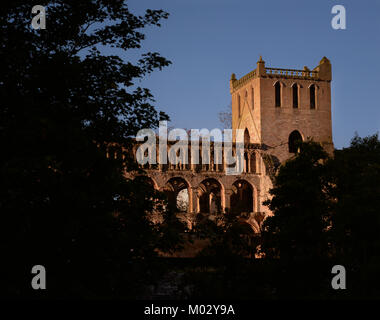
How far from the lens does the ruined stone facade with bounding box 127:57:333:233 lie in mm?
47906

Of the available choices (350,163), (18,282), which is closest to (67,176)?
(18,282)

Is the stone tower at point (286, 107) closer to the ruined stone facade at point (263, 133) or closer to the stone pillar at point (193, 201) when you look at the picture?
the ruined stone facade at point (263, 133)

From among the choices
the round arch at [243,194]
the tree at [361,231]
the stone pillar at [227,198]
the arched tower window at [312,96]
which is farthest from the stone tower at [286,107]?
the tree at [361,231]

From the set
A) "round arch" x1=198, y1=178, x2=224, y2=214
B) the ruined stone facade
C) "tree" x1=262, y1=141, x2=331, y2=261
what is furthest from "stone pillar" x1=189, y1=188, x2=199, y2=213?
"tree" x1=262, y1=141, x2=331, y2=261

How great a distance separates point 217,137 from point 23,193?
133ft

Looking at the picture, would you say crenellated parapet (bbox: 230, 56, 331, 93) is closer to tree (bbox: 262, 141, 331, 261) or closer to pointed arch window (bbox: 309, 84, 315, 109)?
pointed arch window (bbox: 309, 84, 315, 109)

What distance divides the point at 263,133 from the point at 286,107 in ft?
→ 12.5

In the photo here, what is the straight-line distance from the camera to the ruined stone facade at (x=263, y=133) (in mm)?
47906

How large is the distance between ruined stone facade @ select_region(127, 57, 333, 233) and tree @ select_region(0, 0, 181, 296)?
31634mm

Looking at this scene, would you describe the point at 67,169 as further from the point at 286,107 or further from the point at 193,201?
the point at 286,107

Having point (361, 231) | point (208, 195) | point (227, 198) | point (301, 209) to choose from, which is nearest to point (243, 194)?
point (227, 198)

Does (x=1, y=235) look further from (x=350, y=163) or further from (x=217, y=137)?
(x=217, y=137)

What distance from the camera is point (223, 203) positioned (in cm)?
4791

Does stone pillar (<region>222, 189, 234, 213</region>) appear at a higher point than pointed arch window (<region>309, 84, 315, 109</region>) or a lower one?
lower
